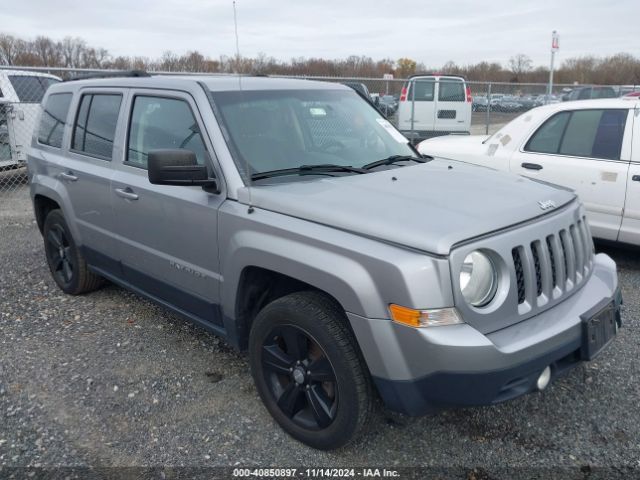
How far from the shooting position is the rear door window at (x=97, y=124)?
12.8ft

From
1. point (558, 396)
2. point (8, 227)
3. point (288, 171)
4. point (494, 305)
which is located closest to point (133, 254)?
point (288, 171)

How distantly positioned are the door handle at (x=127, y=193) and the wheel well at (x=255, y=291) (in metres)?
1.09

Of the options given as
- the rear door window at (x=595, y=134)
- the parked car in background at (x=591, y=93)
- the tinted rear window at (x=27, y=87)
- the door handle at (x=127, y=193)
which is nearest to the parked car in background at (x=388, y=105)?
the parked car in background at (x=591, y=93)

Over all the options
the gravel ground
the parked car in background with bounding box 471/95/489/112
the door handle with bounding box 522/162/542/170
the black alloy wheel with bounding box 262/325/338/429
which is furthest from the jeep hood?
the parked car in background with bounding box 471/95/489/112

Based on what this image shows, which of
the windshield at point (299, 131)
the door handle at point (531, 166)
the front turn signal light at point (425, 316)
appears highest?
the windshield at point (299, 131)

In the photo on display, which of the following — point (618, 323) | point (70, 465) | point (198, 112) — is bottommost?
point (70, 465)

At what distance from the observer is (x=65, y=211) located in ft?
14.7

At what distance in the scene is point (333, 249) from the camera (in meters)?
2.46

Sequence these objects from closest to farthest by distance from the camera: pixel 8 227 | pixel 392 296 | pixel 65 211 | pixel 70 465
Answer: pixel 392 296 → pixel 70 465 → pixel 65 211 → pixel 8 227

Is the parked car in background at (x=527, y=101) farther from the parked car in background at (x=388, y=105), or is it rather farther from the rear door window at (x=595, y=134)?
the rear door window at (x=595, y=134)

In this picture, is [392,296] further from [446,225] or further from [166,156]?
[166,156]

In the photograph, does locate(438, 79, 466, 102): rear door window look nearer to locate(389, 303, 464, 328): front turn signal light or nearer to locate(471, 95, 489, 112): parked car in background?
locate(471, 95, 489, 112): parked car in background

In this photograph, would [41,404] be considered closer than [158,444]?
No

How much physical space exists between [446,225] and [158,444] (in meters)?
1.84
